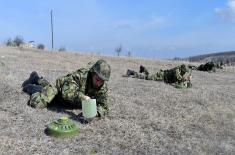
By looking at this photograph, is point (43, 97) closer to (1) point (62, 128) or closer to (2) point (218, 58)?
(1) point (62, 128)

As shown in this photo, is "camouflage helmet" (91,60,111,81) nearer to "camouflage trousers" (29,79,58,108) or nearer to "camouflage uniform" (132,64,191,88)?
"camouflage trousers" (29,79,58,108)

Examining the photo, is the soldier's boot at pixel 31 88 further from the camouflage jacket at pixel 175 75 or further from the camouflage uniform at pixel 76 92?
the camouflage jacket at pixel 175 75

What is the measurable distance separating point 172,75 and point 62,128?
8141 mm

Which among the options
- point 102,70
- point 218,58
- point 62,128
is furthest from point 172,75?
point 218,58

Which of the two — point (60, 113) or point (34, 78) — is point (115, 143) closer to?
point (60, 113)

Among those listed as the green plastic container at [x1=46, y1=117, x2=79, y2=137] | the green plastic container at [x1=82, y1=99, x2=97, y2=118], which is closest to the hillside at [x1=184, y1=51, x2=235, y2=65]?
the green plastic container at [x1=82, y1=99, x2=97, y2=118]

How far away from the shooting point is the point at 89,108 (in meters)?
8.61

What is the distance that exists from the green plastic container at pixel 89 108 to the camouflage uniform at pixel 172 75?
653cm

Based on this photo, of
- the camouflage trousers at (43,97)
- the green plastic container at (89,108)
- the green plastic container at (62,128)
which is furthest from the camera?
the camouflage trousers at (43,97)

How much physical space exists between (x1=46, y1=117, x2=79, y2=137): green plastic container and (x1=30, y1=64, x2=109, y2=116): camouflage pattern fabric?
95 cm

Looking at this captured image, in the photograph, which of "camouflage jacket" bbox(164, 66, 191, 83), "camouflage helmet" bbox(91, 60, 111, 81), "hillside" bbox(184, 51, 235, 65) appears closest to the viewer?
"camouflage helmet" bbox(91, 60, 111, 81)

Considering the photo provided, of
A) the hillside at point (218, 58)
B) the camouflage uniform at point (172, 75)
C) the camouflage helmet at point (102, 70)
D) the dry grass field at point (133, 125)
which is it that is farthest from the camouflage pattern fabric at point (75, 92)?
the hillside at point (218, 58)

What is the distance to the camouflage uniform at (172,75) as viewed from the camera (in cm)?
1523

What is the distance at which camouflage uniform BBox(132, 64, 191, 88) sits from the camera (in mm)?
15227
